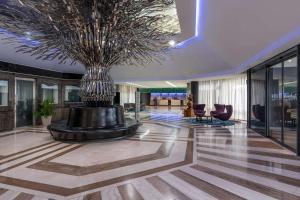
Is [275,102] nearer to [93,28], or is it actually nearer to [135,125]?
[135,125]

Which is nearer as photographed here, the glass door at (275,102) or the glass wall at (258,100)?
the glass door at (275,102)

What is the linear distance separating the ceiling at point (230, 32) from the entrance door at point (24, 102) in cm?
98

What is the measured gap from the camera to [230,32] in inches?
246

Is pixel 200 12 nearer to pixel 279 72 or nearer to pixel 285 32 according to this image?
pixel 285 32

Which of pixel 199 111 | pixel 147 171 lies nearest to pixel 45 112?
pixel 199 111

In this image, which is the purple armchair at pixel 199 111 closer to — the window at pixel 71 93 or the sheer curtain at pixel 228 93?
the sheer curtain at pixel 228 93

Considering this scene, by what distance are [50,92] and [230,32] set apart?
32.0 feet

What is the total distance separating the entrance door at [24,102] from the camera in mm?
10062

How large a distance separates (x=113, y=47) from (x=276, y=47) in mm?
4106

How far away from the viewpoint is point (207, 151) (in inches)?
220

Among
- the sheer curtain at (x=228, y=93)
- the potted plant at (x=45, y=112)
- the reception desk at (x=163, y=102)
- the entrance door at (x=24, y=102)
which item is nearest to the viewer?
the entrance door at (x=24, y=102)

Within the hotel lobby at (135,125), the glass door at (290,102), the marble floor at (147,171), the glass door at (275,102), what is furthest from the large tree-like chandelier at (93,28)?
the glass door at (275,102)

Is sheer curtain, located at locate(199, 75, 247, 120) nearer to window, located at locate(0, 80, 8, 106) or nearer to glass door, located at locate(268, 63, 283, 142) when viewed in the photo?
glass door, located at locate(268, 63, 283, 142)

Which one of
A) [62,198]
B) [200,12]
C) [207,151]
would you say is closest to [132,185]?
[62,198]
